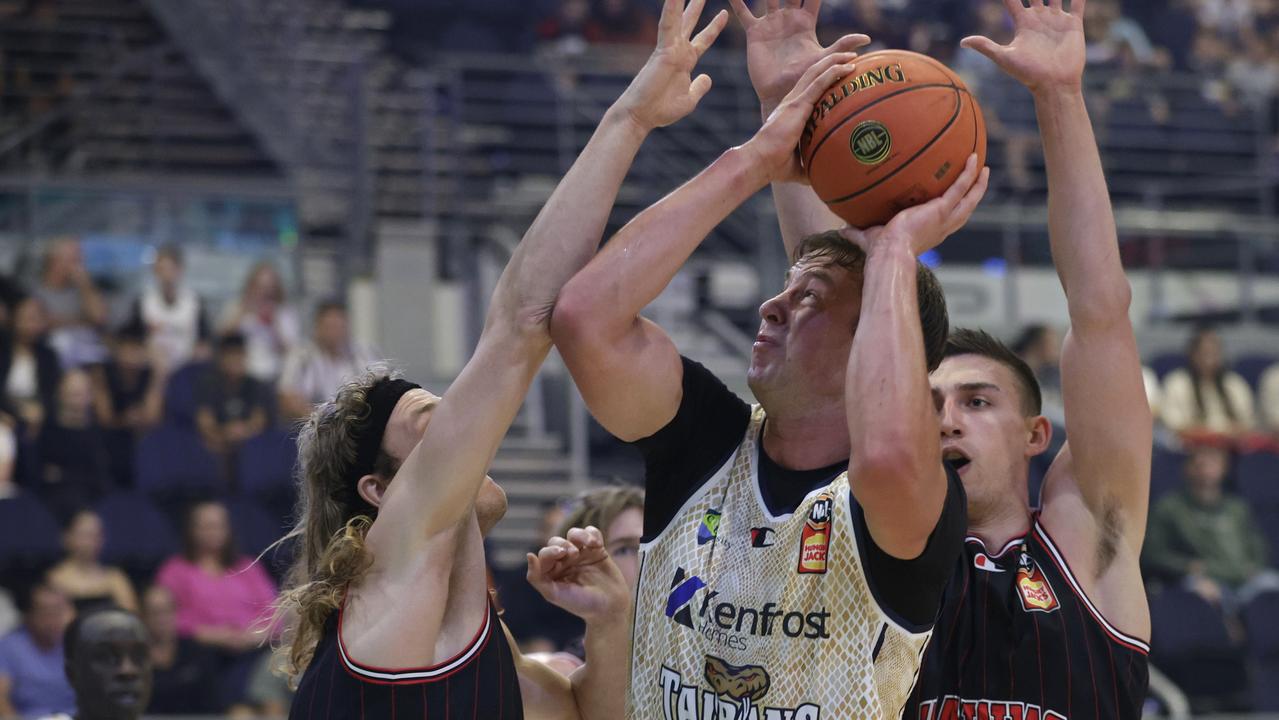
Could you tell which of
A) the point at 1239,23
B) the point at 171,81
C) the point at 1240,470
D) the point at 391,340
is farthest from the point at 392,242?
the point at 1239,23

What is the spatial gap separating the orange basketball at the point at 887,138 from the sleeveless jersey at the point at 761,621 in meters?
0.54

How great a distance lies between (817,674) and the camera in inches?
109

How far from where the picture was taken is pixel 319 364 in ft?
29.9

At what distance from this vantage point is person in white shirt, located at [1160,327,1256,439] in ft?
33.7

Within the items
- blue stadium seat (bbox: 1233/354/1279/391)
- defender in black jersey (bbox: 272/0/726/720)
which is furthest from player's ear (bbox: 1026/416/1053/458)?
blue stadium seat (bbox: 1233/354/1279/391)

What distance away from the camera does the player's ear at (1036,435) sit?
3.46m

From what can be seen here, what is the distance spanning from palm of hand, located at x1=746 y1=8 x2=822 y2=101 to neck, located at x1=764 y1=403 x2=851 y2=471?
2.51 ft

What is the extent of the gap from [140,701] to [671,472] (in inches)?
83.2

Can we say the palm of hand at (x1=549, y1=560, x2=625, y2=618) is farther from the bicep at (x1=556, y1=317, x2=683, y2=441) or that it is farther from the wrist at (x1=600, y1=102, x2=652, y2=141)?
the wrist at (x1=600, y1=102, x2=652, y2=141)

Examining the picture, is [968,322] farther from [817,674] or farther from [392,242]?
[817,674]

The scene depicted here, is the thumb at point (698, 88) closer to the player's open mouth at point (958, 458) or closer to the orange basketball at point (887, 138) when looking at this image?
the orange basketball at point (887, 138)

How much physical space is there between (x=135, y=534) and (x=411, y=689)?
215 inches

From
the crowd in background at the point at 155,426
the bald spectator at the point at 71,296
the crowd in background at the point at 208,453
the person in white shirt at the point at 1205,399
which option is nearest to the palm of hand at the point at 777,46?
the crowd in background at the point at 208,453

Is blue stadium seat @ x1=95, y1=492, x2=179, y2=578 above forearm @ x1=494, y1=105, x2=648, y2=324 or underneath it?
underneath
